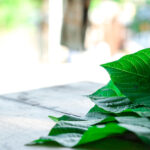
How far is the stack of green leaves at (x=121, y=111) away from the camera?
340 millimetres

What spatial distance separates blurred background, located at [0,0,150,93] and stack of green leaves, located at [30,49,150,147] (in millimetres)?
543

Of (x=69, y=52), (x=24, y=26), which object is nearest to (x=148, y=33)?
(x=24, y=26)

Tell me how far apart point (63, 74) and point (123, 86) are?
2.80 ft

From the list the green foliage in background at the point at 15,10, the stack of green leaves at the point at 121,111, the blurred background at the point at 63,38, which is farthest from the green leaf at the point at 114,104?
the green foliage in background at the point at 15,10

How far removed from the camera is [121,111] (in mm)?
400

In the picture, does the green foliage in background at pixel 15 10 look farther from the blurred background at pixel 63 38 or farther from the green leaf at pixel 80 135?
the green leaf at pixel 80 135

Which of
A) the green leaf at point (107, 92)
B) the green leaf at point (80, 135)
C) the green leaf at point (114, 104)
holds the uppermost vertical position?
the green leaf at point (107, 92)

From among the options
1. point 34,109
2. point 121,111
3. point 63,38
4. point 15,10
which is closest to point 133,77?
point 121,111

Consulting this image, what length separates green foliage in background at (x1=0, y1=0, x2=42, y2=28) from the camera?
6598 mm

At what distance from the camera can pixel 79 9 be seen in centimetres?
322

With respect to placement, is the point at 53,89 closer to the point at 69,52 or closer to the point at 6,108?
the point at 6,108

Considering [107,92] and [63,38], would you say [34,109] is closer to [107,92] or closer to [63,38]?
[107,92]

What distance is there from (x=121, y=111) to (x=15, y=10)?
661 centimetres

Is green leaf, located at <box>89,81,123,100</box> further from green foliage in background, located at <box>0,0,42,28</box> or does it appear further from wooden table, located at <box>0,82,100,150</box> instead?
green foliage in background, located at <box>0,0,42,28</box>
